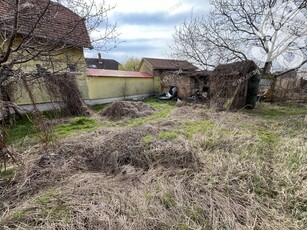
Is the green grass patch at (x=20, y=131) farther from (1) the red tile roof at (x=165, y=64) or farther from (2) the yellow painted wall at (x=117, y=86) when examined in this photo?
(1) the red tile roof at (x=165, y=64)

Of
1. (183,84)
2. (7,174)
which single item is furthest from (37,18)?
(183,84)

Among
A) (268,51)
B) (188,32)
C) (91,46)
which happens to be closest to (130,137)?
(91,46)

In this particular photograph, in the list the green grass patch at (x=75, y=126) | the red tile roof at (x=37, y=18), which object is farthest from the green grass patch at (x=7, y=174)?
the red tile roof at (x=37, y=18)

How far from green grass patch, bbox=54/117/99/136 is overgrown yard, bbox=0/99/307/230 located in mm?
1332

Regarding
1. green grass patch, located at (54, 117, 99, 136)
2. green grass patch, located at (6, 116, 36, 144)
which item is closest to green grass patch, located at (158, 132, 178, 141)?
green grass patch, located at (54, 117, 99, 136)

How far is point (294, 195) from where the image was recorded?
2.43 metres

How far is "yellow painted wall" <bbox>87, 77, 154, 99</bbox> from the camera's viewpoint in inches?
467

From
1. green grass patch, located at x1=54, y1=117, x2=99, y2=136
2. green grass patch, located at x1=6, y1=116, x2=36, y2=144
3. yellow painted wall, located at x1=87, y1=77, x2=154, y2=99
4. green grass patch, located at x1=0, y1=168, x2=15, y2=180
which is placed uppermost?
yellow painted wall, located at x1=87, y1=77, x2=154, y2=99

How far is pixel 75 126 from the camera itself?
246 inches

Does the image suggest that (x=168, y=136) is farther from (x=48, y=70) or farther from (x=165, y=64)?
(x=165, y=64)

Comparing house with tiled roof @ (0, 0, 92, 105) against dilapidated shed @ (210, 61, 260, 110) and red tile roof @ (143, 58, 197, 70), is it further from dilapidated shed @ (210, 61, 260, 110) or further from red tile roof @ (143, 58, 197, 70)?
red tile roof @ (143, 58, 197, 70)

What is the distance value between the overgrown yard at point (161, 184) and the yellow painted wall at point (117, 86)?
26.0 ft

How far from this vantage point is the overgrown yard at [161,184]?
82.5 inches

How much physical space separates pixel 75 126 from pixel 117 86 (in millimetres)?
7583
